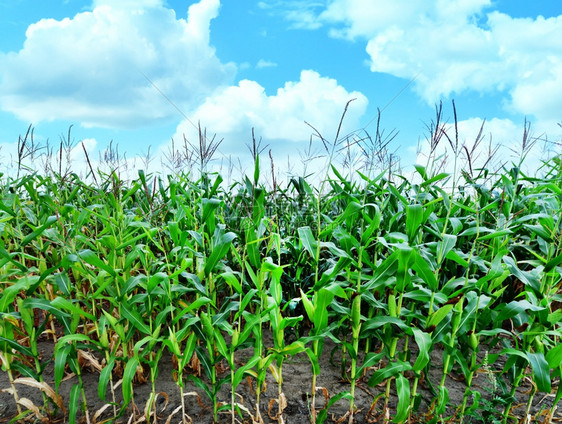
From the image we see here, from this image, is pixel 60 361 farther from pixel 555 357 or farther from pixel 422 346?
pixel 555 357

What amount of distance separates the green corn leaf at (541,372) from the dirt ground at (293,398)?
389mm

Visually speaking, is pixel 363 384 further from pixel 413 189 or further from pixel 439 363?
pixel 413 189

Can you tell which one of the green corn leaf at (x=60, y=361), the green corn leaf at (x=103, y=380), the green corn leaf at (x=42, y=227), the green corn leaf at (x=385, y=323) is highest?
the green corn leaf at (x=42, y=227)

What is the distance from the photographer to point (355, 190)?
171 inches

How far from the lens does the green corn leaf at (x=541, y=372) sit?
244 cm

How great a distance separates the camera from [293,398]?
2.96m

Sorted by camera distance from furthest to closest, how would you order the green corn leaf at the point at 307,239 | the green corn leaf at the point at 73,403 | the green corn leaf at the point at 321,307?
1. the green corn leaf at the point at 307,239
2. the green corn leaf at the point at 73,403
3. the green corn leaf at the point at 321,307

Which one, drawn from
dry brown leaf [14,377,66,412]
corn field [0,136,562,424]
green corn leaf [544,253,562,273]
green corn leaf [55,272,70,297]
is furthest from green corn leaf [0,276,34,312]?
green corn leaf [544,253,562,273]

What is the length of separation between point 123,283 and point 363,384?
6.23 feet

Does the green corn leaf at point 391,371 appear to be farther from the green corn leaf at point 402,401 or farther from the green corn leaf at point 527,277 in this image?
the green corn leaf at point 527,277

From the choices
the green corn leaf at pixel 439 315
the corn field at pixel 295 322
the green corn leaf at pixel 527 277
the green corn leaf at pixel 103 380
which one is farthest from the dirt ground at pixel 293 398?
the green corn leaf at pixel 527 277

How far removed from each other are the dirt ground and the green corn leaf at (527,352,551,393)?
389mm

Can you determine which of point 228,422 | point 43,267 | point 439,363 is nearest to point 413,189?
point 439,363

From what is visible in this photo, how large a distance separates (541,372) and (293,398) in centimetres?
157
